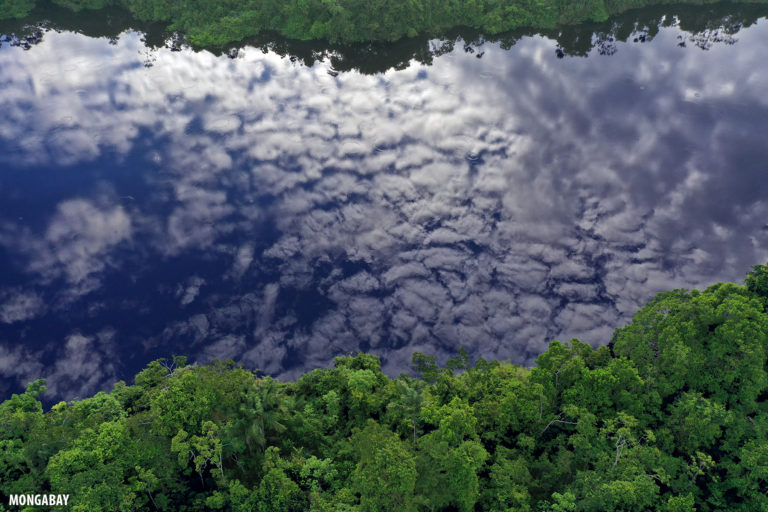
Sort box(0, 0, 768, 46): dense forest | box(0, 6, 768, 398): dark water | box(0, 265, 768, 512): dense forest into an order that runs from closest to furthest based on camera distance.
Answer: box(0, 265, 768, 512): dense forest → box(0, 6, 768, 398): dark water → box(0, 0, 768, 46): dense forest

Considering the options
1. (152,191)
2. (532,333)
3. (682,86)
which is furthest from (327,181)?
(682,86)

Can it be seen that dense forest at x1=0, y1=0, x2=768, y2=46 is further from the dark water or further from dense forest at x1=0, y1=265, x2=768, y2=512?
dense forest at x1=0, y1=265, x2=768, y2=512

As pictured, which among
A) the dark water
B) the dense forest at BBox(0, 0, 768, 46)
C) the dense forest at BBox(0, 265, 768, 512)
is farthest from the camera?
the dense forest at BBox(0, 0, 768, 46)

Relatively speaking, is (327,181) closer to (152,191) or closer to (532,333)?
(152,191)

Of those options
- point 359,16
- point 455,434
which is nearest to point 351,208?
point 455,434

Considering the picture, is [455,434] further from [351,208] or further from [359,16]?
[359,16]

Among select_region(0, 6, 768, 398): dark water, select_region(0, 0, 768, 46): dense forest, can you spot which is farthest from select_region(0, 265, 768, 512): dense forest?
select_region(0, 0, 768, 46): dense forest
